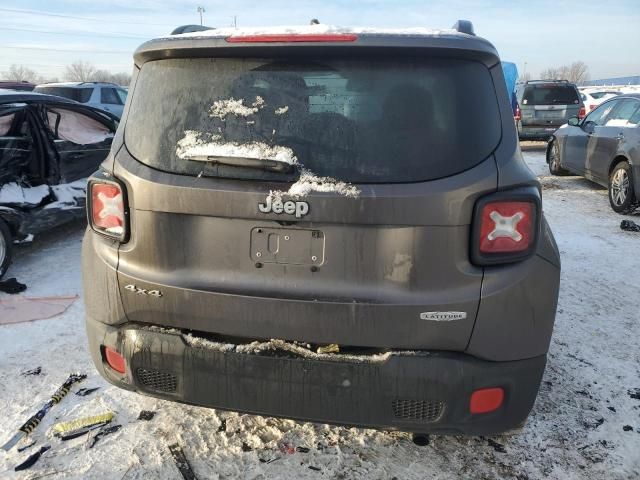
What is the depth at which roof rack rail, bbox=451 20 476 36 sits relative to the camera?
2443 millimetres

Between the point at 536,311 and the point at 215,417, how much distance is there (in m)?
1.78

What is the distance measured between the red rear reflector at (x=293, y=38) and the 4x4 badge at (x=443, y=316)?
3.53 ft

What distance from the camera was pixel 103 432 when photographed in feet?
9.08

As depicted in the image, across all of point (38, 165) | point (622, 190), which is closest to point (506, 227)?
point (38, 165)

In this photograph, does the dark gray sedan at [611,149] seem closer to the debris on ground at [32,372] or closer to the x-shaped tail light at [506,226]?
the x-shaped tail light at [506,226]

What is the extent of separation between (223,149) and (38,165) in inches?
176

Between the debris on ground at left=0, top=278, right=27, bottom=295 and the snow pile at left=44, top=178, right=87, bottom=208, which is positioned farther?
the snow pile at left=44, top=178, right=87, bottom=208

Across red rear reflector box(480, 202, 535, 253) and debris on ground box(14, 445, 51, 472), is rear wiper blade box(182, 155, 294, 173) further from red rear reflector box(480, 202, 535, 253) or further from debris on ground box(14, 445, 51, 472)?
debris on ground box(14, 445, 51, 472)

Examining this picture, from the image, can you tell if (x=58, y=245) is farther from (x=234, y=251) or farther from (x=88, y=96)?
(x=88, y=96)

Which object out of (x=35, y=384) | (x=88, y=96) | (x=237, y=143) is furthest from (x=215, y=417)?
(x=88, y=96)

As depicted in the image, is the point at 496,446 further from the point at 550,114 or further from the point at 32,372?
the point at 550,114

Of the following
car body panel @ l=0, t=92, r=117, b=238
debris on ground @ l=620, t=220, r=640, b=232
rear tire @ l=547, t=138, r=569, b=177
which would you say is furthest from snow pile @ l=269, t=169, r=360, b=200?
rear tire @ l=547, t=138, r=569, b=177

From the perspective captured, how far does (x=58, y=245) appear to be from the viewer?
608 cm

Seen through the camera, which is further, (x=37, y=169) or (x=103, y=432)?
(x=37, y=169)
